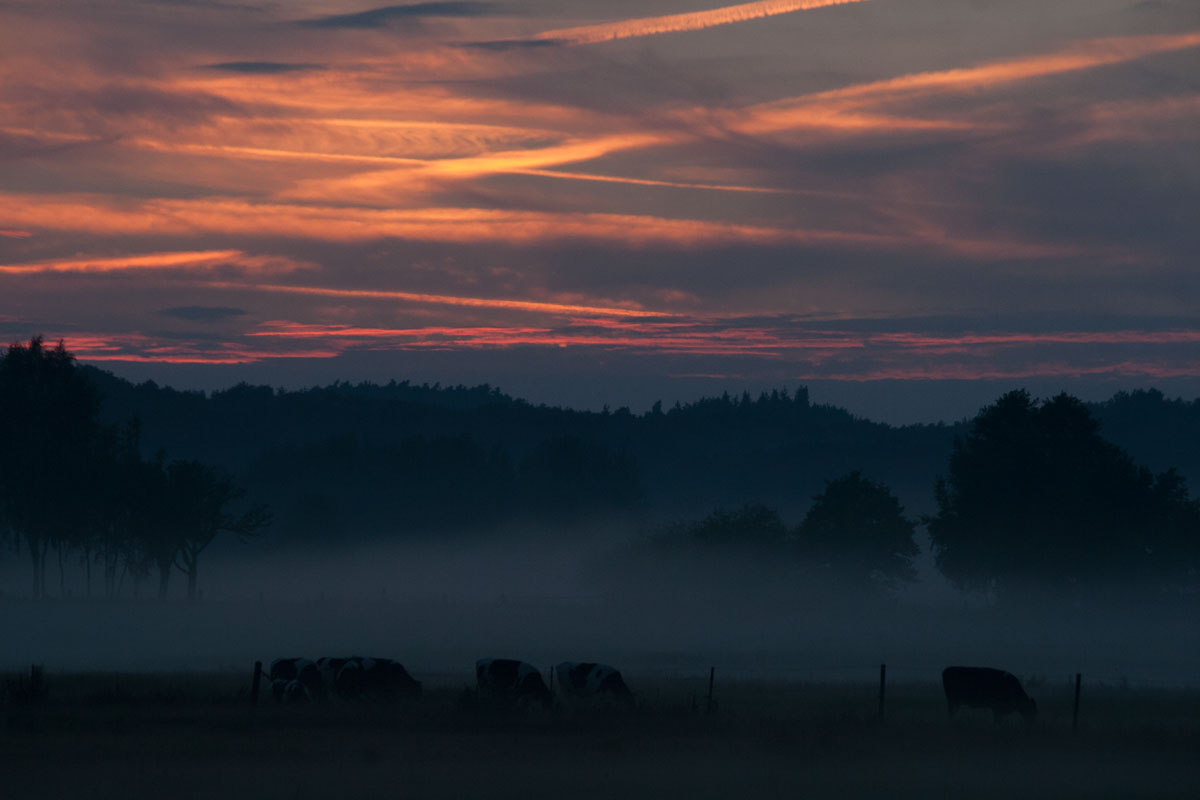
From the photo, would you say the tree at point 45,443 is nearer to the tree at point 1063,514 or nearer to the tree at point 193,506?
the tree at point 193,506

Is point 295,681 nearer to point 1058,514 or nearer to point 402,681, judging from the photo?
point 402,681

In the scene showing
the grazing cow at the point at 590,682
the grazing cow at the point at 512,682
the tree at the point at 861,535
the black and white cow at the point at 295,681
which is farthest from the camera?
the tree at the point at 861,535

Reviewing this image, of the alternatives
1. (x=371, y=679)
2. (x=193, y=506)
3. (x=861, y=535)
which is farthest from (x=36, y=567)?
(x=371, y=679)

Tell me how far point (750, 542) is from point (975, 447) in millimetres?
26127

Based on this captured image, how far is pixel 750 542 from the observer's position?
4520 inches

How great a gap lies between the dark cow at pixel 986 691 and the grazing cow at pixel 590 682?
9609 millimetres

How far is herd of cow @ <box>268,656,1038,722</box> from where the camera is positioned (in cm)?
3603

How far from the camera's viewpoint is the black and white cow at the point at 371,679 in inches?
1487

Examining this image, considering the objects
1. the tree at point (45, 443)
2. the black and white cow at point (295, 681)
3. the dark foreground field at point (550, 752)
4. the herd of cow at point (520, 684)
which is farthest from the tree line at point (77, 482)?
the dark foreground field at point (550, 752)

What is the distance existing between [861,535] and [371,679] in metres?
71.8

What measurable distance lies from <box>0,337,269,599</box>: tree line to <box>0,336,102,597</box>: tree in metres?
0.08

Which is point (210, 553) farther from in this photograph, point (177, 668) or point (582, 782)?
point (582, 782)

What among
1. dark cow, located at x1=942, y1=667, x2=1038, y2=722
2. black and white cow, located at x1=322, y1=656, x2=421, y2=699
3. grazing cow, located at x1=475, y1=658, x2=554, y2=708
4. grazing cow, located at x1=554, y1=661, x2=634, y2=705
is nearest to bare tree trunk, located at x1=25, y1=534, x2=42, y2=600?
black and white cow, located at x1=322, y1=656, x2=421, y2=699

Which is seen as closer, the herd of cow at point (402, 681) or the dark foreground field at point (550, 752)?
the dark foreground field at point (550, 752)
